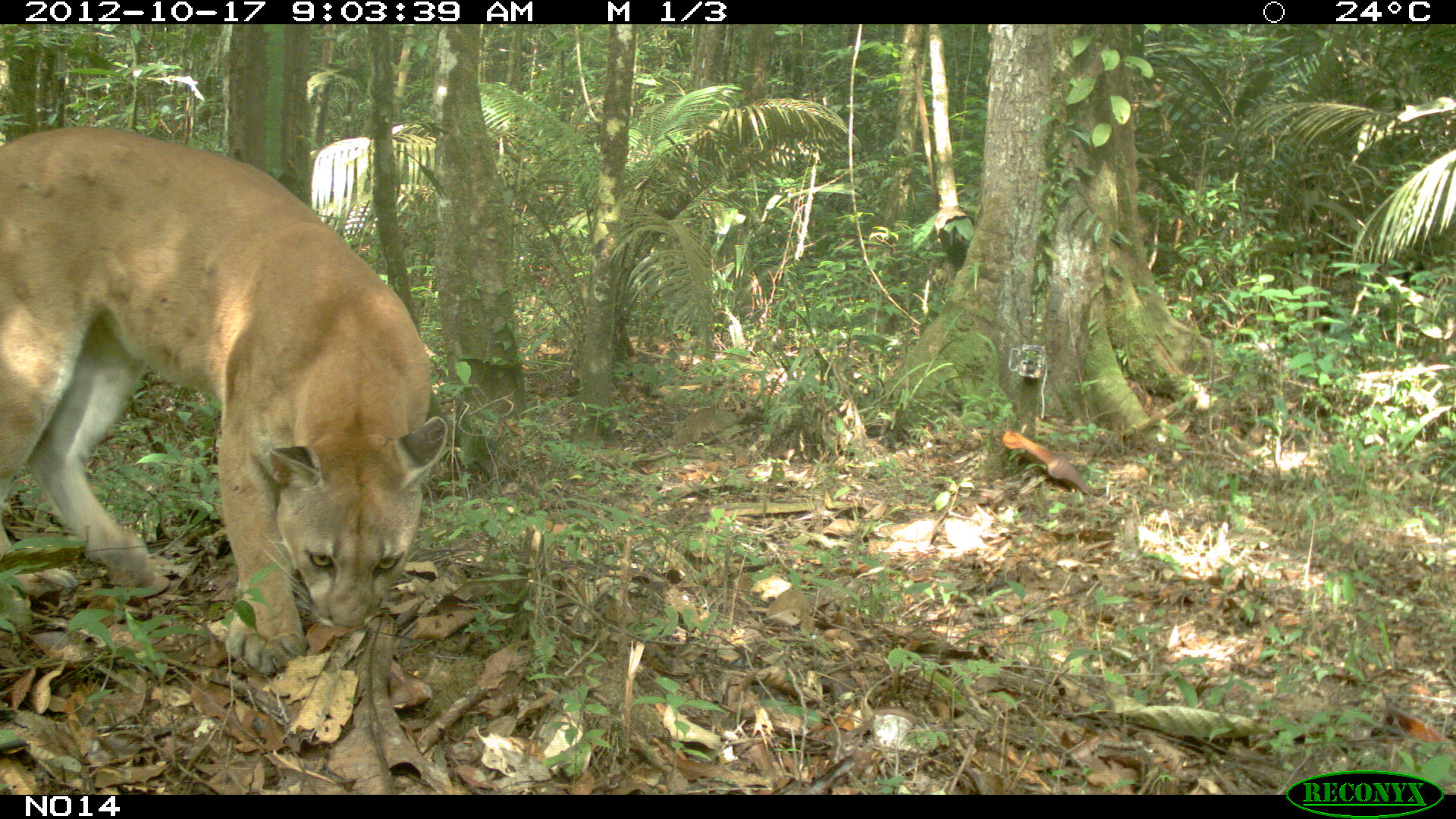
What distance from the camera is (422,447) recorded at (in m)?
3.75

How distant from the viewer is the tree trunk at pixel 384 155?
689cm

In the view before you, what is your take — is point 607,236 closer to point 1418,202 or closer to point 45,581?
point 45,581

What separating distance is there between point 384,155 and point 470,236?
848 mm

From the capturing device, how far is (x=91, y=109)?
29.2ft

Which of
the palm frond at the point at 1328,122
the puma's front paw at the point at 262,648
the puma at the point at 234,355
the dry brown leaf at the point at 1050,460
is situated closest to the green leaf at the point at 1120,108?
the palm frond at the point at 1328,122

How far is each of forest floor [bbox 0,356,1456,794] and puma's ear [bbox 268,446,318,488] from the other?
703 mm

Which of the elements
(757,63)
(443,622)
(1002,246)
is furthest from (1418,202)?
(757,63)

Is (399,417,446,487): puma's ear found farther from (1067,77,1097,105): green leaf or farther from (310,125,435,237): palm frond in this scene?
(1067,77,1097,105): green leaf

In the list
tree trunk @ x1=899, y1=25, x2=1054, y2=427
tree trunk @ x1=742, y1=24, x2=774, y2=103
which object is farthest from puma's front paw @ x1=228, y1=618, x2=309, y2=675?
tree trunk @ x1=742, y1=24, x2=774, y2=103

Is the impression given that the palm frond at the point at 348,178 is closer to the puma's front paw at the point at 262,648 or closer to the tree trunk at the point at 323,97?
the tree trunk at the point at 323,97

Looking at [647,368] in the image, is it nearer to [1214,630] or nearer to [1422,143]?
[1214,630]
